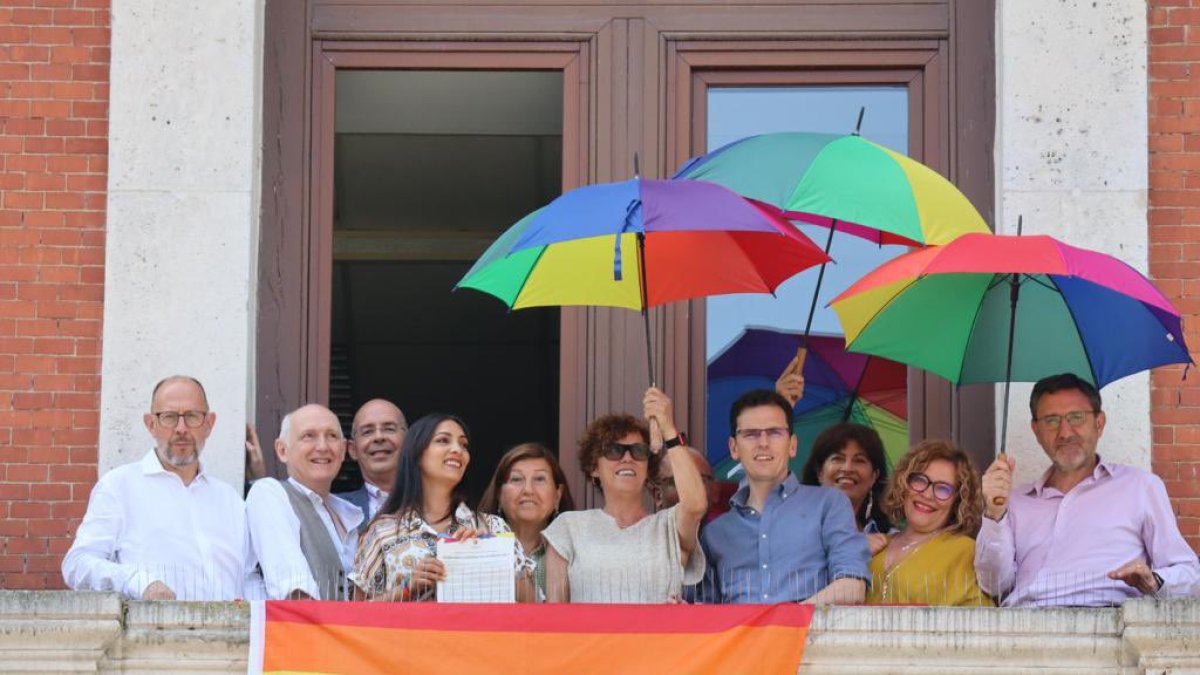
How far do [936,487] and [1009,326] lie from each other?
26.9 inches

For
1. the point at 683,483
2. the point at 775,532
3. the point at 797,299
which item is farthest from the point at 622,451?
the point at 797,299

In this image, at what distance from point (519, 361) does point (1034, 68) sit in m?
8.83

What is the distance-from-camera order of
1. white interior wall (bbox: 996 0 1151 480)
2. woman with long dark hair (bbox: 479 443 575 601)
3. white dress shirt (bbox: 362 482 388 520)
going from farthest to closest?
1. white interior wall (bbox: 996 0 1151 480)
2. white dress shirt (bbox: 362 482 388 520)
3. woman with long dark hair (bbox: 479 443 575 601)

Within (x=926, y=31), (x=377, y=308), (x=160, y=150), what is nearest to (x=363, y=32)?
(x=160, y=150)

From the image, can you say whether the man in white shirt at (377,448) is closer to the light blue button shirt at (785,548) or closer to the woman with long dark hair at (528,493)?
the woman with long dark hair at (528,493)

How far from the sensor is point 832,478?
9.63 metres

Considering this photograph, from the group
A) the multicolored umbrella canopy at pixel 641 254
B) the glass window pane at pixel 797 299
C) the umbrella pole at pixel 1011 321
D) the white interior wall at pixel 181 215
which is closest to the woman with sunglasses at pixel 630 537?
the multicolored umbrella canopy at pixel 641 254

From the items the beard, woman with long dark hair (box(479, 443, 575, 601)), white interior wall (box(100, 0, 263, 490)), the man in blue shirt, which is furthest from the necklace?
white interior wall (box(100, 0, 263, 490))

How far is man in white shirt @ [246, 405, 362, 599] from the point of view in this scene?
29.2 ft

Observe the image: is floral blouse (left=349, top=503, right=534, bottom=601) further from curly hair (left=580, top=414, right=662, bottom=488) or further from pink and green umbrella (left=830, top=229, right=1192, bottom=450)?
pink and green umbrella (left=830, top=229, right=1192, bottom=450)

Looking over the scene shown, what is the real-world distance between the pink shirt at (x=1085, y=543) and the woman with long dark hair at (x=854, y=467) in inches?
24.8

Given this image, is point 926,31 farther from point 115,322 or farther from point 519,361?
point 519,361

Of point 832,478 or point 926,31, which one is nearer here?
point 832,478

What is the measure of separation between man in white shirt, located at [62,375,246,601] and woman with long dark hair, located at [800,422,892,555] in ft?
7.32
